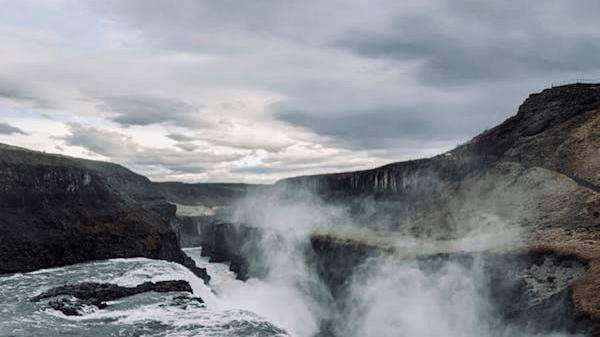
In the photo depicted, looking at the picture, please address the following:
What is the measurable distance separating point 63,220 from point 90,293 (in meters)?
19.6

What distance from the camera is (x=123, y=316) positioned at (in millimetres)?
29562

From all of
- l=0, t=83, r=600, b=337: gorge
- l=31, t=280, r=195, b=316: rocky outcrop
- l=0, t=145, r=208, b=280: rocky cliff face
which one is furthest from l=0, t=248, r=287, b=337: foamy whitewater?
l=0, t=145, r=208, b=280: rocky cliff face

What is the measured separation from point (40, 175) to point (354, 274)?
35184 mm

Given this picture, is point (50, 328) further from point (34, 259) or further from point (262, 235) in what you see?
point (262, 235)

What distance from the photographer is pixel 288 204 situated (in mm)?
96562

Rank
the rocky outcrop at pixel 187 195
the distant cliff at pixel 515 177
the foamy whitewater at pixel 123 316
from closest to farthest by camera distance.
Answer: the foamy whitewater at pixel 123 316 < the distant cliff at pixel 515 177 < the rocky outcrop at pixel 187 195

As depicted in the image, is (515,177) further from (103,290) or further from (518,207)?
(103,290)

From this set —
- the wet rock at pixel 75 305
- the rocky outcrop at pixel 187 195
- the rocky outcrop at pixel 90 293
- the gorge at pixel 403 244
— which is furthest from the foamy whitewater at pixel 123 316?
the rocky outcrop at pixel 187 195

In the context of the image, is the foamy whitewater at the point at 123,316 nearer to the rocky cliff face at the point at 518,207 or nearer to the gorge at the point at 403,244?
the gorge at the point at 403,244

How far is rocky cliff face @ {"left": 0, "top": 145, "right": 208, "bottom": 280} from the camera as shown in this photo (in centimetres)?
4619

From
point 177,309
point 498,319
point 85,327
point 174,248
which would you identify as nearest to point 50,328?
point 85,327

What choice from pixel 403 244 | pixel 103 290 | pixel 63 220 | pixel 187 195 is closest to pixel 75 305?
pixel 103 290

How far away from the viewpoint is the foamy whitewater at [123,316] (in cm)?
2642

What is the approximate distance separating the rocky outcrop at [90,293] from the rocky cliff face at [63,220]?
11.9 metres
